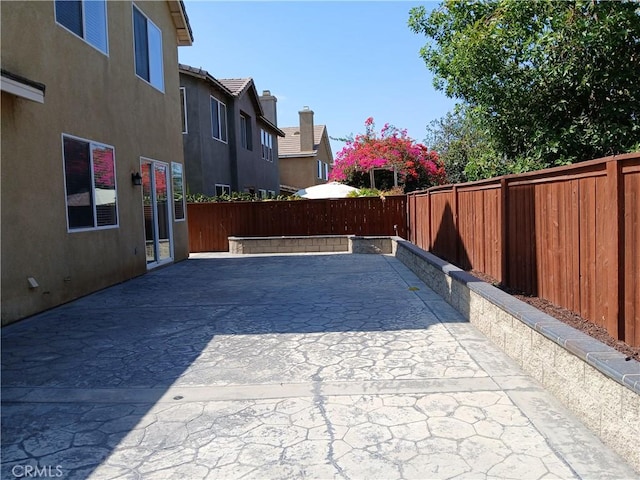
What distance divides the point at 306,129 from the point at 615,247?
111ft

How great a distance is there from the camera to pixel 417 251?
10188 mm

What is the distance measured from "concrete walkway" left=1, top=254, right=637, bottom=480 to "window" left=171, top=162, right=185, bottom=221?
21.8 feet

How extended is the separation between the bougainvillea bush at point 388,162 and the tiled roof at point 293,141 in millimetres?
12242

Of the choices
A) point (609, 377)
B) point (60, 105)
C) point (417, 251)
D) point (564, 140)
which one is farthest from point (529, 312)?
point (60, 105)

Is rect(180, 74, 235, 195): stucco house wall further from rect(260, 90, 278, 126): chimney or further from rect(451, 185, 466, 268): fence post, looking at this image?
rect(260, 90, 278, 126): chimney

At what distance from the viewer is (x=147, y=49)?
11.9 metres

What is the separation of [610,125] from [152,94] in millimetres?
9865

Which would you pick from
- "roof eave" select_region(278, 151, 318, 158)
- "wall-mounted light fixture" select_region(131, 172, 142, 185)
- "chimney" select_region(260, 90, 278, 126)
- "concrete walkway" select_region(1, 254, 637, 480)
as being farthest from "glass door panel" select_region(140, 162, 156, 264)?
"roof eave" select_region(278, 151, 318, 158)

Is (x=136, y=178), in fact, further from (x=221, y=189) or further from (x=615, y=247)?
(x=221, y=189)

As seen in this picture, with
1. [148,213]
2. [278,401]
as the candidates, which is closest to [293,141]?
[148,213]

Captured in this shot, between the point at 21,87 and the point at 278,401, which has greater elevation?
the point at 21,87

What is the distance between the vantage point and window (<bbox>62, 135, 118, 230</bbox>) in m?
7.99

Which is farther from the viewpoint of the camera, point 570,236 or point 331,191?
point 331,191

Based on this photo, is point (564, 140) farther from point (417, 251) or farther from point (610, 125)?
point (417, 251)
